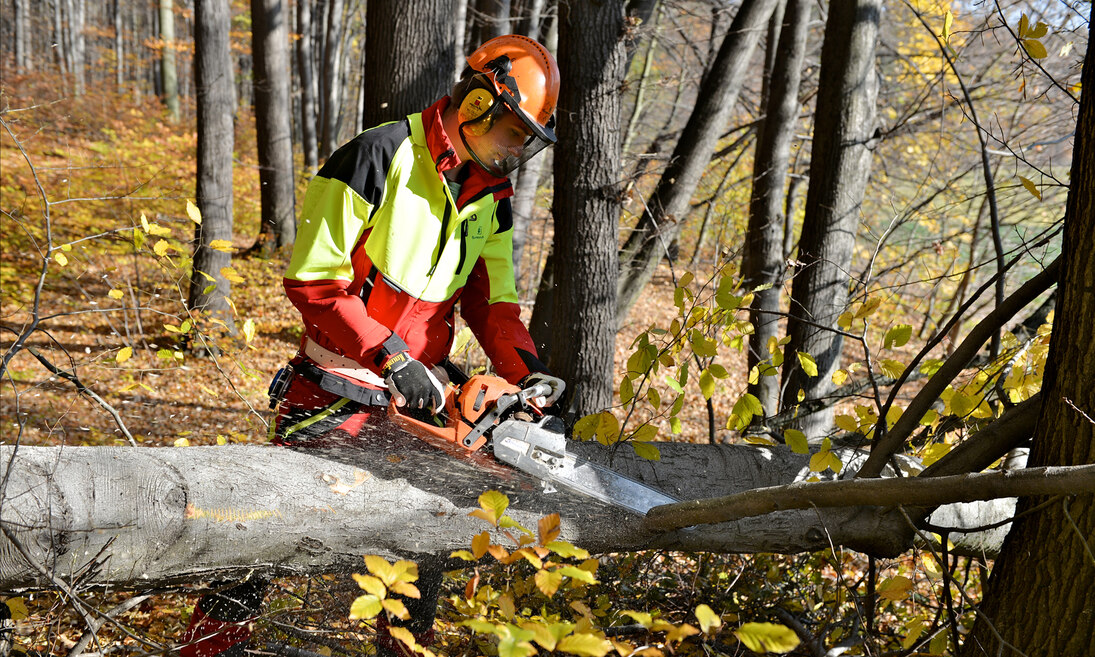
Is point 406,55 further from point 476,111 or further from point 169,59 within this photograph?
point 169,59

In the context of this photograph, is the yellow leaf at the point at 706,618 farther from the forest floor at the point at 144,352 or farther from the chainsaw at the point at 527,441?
the forest floor at the point at 144,352

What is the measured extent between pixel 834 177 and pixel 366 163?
3295 mm

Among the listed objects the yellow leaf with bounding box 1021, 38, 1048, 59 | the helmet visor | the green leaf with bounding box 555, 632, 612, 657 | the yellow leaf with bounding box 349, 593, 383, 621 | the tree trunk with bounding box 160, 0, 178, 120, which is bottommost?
the yellow leaf with bounding box 349, 593, 383, 621

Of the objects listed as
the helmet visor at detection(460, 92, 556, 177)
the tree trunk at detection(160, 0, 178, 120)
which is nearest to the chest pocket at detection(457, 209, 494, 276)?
the helmet visor at detection(460, 92, 556, 177)

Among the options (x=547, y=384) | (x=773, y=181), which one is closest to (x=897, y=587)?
(x=547, y=384)

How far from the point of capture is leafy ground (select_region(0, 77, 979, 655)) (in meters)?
2.65

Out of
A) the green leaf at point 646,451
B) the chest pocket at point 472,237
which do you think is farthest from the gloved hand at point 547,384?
the chest pocket at point 472,237

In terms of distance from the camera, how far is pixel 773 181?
5.82m

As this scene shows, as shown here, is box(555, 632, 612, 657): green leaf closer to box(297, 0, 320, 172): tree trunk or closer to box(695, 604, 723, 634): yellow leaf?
box(695, 604, 723, 634): yellow leaf

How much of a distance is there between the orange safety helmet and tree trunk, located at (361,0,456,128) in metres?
1.27

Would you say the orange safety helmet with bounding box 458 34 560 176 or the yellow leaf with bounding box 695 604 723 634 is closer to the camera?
the yellow leaf with bounding box 695 604 723 634

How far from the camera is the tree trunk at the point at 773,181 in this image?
214 inches

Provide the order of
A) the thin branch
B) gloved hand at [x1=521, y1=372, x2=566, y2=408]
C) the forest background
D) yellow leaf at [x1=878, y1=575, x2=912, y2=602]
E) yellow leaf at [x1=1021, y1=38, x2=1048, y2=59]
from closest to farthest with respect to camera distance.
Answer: the thin branch
the forest background
yellow leaf at [x1=878, y1=575, x2=912, y2=602]
yellow leaf at [x1=1021, y1=38, x2=1048, y2=59]
gloved hand at [x1=521, y1=372, x2=566, y2=408]

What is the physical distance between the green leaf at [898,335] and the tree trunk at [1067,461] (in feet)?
1.94
